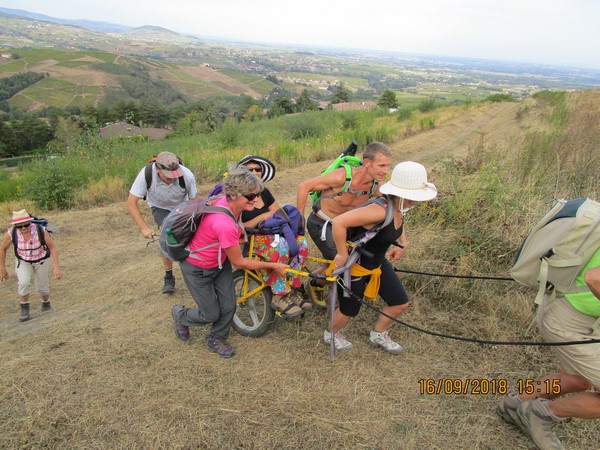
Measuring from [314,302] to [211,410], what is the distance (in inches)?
61.7

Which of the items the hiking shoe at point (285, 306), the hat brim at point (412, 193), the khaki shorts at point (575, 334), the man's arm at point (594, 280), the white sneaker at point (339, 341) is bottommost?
the white sneaker at point (339, 341)

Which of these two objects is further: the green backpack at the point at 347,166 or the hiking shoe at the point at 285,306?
the green backpack at the point at 347,166

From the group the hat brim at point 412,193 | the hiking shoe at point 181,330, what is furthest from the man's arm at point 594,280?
the hiking shoe at point 181,330

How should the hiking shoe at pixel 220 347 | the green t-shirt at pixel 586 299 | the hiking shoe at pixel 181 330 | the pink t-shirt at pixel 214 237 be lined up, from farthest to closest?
1. the hiking shoe at pixel 181 330
2. the hiking shoe at pixel 220 347
3. the pink t-shirt at pixel 214 237
4. the green t-shirt at pixel 586 299

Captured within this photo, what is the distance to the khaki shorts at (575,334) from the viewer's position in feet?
6.71

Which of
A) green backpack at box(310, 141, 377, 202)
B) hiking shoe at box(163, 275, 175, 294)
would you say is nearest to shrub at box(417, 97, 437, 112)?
green backpack at box(310, 141, 377, 202)

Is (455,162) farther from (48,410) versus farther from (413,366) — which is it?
(48,410)

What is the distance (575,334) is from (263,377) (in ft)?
7.22

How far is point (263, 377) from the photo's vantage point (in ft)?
9.86

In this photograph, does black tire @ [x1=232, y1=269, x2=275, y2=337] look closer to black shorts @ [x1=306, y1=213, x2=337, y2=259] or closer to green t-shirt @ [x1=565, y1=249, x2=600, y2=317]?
black shorts @ [x1=306, y1=213, x2=337, y2=259]

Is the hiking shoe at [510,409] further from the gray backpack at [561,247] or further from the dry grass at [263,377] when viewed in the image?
the gray backpack at [561,247]

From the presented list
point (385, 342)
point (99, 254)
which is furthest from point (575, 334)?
point (99, 254)

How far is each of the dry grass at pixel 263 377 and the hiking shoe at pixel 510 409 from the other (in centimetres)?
5

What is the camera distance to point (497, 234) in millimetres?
4449
